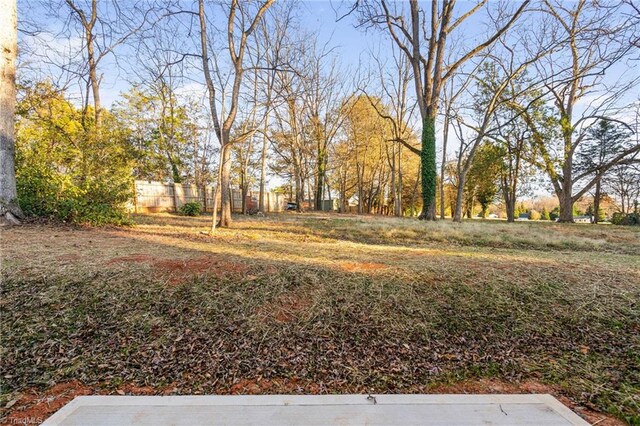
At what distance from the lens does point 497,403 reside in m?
1.60

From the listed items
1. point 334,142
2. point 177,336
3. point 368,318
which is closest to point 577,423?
point 368,318

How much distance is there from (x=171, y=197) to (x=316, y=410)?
1524 centimetres

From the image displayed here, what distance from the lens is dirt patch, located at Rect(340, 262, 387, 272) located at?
10.8 ft

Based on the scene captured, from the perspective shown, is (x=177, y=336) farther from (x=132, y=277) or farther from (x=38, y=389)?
(x=132, y=277)

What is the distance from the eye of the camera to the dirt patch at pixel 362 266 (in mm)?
3289

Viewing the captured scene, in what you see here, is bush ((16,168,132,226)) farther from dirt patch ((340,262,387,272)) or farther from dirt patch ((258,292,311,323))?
dirt patch ((340,262,387,272))

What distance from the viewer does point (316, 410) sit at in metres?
1.51

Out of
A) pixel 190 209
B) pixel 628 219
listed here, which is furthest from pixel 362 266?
pixel 628 219

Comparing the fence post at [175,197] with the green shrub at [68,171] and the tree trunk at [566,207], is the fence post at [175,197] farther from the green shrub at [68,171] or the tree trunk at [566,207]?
the tree trunk at [566,207]

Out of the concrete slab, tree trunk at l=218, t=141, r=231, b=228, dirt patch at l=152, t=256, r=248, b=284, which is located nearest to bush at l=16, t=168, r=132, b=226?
tree trunk at l=218, t=141, r=231, b=228

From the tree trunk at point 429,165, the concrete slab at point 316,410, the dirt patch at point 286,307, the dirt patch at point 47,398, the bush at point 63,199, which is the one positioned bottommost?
the dirt patch at point 47,398

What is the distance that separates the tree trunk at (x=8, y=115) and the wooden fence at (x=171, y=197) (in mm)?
5489

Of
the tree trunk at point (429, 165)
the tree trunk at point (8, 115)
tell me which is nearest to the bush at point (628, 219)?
the tree trunk at point (429, 165)

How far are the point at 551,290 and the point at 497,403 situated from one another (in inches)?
74.2
